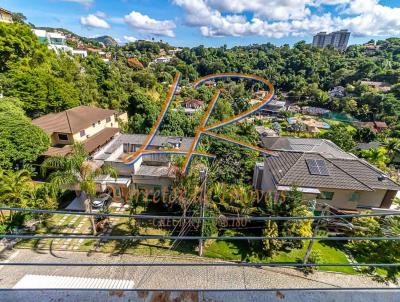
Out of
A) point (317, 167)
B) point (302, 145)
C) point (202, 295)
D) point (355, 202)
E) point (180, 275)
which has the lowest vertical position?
point (180, 275)

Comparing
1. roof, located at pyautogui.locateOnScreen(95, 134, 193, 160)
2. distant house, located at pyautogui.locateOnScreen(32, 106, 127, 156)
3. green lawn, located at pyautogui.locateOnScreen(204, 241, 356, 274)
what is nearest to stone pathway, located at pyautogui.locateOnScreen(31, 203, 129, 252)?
roof, located at pyautogui.locateOnScreen(95, 134, 193, 160)

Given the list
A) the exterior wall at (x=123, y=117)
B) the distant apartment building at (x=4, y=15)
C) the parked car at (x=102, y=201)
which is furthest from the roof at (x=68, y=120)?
the distant apartment building at (x=4, y=15)

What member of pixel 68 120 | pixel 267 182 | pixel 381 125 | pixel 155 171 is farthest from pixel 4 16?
pixel 381 125

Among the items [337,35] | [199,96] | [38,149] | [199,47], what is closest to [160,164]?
[38,149]

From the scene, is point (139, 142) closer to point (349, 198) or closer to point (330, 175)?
point (330, 175)

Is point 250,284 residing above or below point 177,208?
below

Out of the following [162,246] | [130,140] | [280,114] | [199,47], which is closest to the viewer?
[162,246]

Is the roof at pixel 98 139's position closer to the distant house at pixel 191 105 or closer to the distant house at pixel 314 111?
the distant house at pixel 191 105

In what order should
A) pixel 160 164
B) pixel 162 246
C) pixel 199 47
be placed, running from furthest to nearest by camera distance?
pixel 199 47
pixel 160 164
pixel 162 246

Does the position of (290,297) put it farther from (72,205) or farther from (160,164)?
(72,205)
